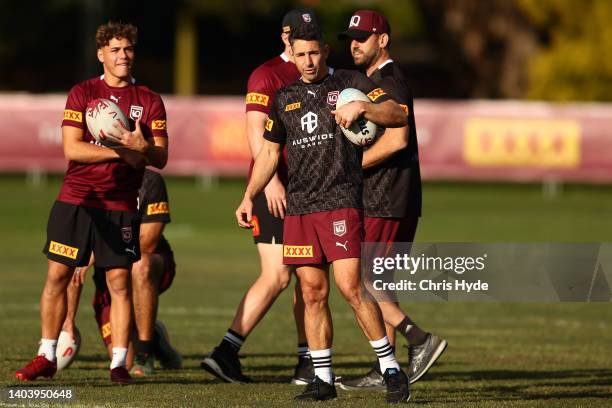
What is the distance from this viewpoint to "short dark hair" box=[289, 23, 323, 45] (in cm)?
912

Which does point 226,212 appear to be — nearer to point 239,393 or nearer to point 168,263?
point 168,263

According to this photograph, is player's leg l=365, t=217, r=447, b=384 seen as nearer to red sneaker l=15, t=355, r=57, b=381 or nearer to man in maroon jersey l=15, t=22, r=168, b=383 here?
man in maroon jersey l=15, t=22, r=168, b=383

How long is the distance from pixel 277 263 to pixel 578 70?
26148mm

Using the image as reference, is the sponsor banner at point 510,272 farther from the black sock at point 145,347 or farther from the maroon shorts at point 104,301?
the maroon shorts at point 104,301

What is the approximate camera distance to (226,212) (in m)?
28.0

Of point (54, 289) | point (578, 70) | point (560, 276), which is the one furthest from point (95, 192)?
point (578, 70)

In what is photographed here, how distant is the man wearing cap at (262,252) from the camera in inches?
410

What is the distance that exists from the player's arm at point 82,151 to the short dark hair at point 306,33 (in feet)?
5.27

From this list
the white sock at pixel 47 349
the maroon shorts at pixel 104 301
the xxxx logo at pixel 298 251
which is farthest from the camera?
the maroon shorts at pixel 104 301

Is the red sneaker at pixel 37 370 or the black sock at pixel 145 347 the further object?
the black sock at pixel 145 347

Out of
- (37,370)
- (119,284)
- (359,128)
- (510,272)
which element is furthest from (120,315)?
(510,272)

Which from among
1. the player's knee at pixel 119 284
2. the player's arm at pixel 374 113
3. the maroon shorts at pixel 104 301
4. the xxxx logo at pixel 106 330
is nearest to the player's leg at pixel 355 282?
the player's arm at pixel 374 113

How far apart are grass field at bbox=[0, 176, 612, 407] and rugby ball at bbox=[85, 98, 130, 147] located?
1.64 metres

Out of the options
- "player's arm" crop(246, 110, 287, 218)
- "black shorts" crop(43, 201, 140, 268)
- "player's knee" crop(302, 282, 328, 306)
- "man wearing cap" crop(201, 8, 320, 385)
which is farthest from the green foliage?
"player's knee" crop(302, 282, 328, 306)
